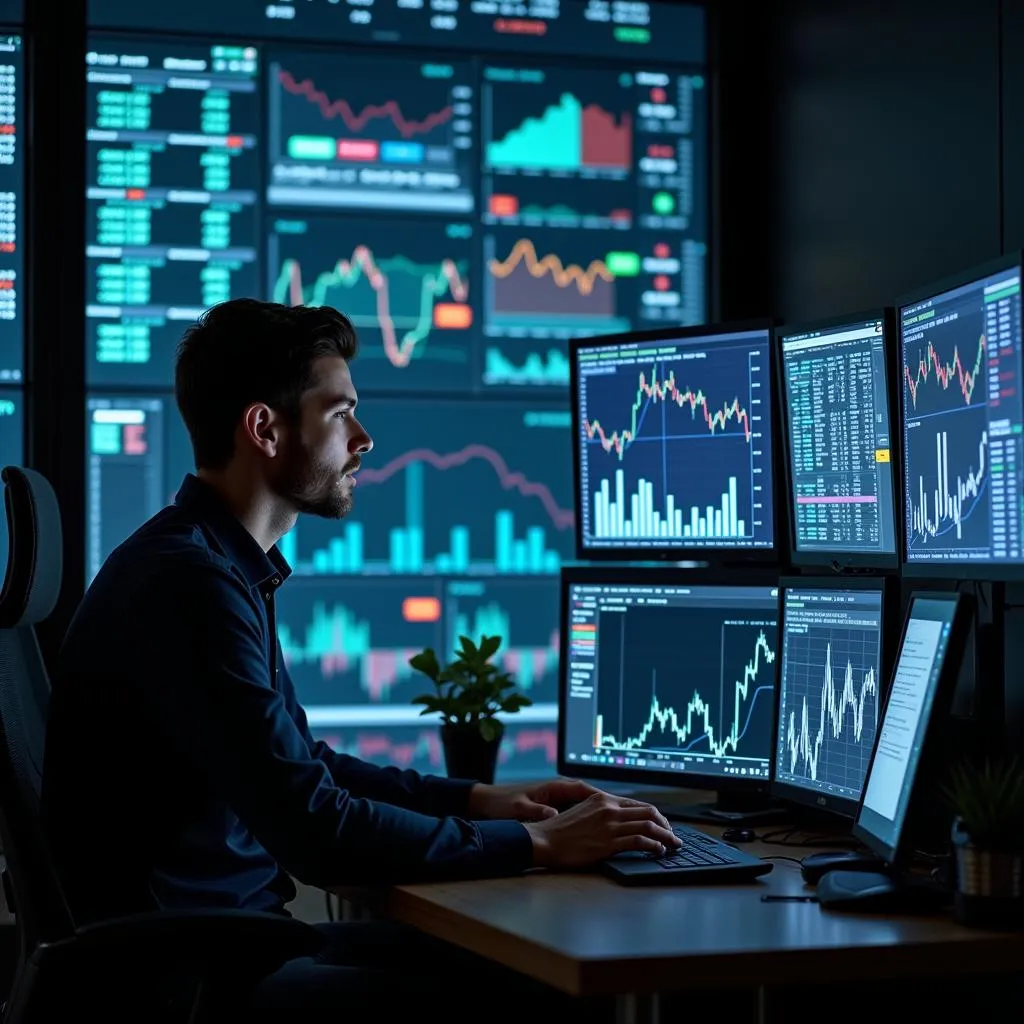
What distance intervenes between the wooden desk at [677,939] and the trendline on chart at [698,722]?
1.96 ft

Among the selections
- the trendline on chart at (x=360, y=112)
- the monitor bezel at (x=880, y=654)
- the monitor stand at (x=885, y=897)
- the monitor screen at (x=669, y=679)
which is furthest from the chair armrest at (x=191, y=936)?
the trendline on chart at (x=360, y=112)

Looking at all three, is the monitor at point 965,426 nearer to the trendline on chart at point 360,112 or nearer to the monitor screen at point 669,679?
the monitor screen at point 669,679

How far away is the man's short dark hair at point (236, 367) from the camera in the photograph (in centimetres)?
214

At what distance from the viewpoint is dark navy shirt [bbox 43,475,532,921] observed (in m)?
1.79

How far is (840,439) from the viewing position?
2359mm

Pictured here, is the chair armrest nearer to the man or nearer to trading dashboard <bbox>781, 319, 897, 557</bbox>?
the man

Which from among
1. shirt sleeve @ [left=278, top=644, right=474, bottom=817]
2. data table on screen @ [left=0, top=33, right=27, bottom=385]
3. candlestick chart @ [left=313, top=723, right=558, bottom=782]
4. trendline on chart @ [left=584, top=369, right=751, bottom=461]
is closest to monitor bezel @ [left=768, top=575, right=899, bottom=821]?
trendline on chart @ [left=584, top=369, right=751, bottom=461]

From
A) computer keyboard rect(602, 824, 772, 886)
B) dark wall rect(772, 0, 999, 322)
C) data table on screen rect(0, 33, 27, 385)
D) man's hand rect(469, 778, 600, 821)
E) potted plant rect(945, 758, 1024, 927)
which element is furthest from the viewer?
data table on screen rect(0, 33, 27, 385)

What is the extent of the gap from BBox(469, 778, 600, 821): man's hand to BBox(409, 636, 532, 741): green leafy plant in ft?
1.72

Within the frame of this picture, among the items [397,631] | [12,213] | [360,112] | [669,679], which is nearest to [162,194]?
[12,213]

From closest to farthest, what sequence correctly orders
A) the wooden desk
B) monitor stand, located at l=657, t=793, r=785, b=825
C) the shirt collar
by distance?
the wooden desk → the shirt collar → monitor stand, located at l=657, t=793, r=785, b=825

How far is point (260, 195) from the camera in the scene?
3.31m

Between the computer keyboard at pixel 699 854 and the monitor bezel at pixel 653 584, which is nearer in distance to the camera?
the computer keyboard at pixel 699 854

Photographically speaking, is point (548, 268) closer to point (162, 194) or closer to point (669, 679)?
point (162, 194)
